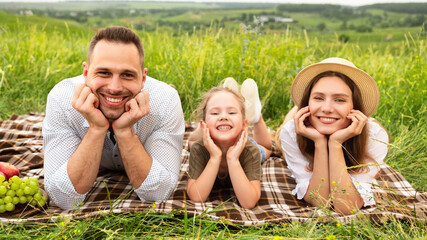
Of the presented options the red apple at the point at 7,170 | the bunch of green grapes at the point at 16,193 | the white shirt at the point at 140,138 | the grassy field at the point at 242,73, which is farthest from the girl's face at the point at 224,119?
the red apple at the point at 7,170

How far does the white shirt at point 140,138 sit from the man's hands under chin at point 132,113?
12.4 inches

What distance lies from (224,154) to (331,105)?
1011mm

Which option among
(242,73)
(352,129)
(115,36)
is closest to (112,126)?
(115,36)

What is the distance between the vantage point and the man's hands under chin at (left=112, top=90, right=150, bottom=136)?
2758mm

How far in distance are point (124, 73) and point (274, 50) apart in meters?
3.54

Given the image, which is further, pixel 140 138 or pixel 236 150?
pixel 140 138

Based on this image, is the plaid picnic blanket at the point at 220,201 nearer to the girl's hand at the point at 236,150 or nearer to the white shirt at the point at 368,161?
the white shirt at the point at 368,161

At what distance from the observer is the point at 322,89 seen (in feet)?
10.1

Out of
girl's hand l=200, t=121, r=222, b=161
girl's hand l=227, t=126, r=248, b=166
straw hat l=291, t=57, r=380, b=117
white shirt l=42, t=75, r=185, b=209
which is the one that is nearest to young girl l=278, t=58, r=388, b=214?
straw hat l=291, t=57, r=380, b=117

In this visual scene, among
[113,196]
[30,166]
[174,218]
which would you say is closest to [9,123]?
[30,166]

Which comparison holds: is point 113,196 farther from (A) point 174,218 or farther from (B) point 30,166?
(B) point 30,166

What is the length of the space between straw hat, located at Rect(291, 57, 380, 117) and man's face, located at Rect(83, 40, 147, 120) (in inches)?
56.3

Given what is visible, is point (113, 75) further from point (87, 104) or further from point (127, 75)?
point (87, 104)

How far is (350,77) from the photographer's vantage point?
3.14m
